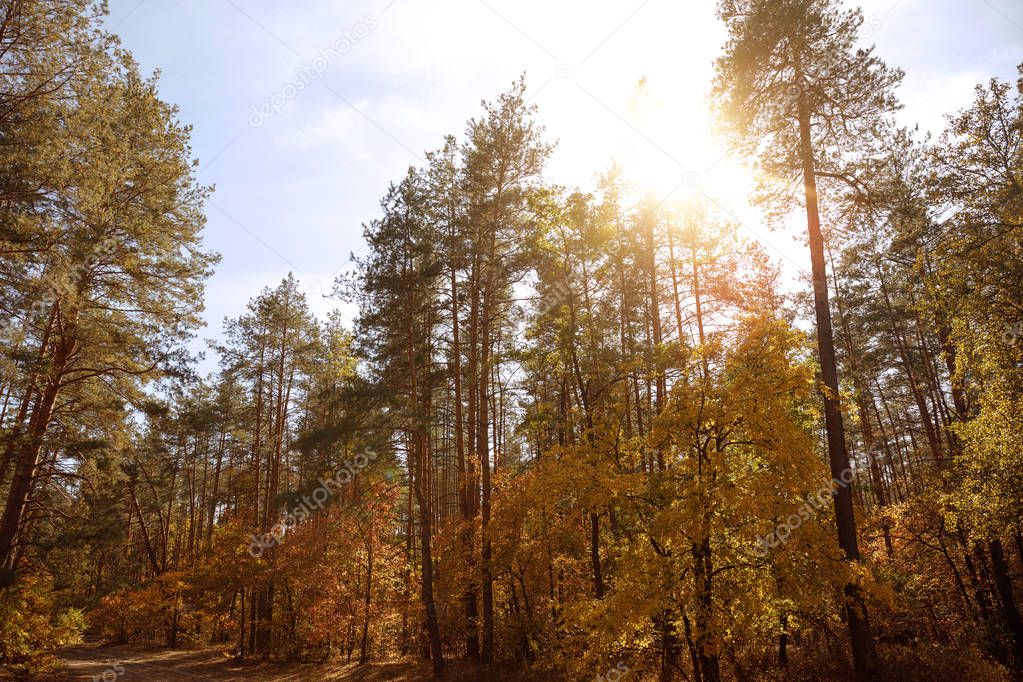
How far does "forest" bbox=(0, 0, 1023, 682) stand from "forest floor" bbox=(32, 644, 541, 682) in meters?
0.45

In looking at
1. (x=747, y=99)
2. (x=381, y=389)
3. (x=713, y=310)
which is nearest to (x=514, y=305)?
(x=381, y=389)

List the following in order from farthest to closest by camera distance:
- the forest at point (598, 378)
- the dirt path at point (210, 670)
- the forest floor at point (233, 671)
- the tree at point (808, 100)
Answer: the dirt path at point (210, 670) → the forest floor at point (233, 671) → the tree at point (808, 100) → the forest at point (598, 378)

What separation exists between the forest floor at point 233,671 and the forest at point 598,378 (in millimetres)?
454

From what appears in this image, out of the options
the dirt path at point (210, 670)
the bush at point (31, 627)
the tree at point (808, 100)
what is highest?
the tree at point (808, 100)

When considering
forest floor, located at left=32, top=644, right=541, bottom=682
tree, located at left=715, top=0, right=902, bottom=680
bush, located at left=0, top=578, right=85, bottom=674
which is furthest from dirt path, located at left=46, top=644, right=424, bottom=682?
tree, located at left=715, top=0, right=902, bottom=680

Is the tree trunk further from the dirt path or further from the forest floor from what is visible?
the dirt path

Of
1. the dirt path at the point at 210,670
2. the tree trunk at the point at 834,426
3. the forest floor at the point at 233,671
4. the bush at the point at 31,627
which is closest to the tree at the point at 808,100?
the tree trunk at the point at 834,426

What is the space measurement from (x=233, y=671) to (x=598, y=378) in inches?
762

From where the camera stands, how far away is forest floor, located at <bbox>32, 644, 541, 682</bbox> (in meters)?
15.1

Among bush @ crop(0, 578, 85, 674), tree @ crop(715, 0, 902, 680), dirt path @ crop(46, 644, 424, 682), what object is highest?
tree @ crop(715, 0, 902, 680)

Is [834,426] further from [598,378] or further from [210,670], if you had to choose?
[210,670]

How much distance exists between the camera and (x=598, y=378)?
13305mm

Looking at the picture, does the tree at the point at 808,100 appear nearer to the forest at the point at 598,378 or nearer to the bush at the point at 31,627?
the forest at the point at 598,378

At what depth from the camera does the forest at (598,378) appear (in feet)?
29.9
